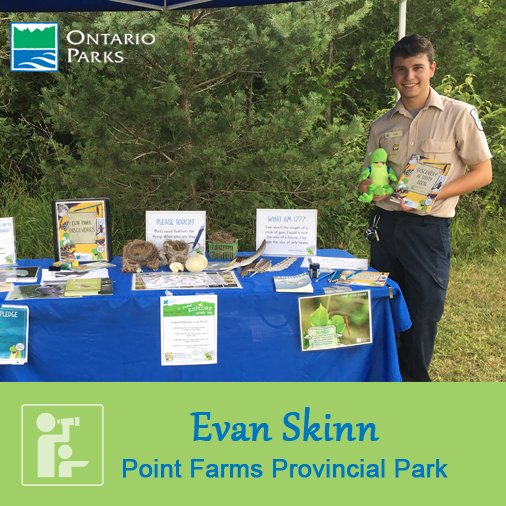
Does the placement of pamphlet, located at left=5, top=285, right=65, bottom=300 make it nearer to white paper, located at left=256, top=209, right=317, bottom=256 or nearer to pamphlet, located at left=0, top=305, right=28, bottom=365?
pamphlet, located at left=0, top=305, right=28, bottom=365

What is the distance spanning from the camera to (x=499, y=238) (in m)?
5.29

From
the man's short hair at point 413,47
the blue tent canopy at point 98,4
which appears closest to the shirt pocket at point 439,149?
the man's short hair at point 413,47

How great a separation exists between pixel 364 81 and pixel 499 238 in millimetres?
2826

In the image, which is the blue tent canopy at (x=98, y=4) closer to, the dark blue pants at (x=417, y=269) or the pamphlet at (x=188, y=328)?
the dark blue pants at (x=417, y=269)

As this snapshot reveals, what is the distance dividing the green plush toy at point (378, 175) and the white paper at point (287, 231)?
0.28 meters

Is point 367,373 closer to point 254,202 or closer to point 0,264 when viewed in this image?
point 0,264

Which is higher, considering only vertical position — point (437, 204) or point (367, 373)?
point (437, 204)

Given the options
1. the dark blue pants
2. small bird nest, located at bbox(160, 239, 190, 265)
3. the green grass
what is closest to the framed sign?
small bird nest, located at bbox(160, 239, 190, 265)

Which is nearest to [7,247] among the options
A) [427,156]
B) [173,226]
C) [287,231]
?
[173,226]

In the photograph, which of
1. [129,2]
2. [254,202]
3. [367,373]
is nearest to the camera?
[367,373]

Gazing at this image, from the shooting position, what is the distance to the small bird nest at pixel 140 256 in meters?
2.26

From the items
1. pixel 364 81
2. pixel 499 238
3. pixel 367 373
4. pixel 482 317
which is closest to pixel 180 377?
pixel 367 373

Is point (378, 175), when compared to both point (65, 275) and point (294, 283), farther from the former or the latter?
point (65, 275)

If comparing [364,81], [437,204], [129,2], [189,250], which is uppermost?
[364,81]
